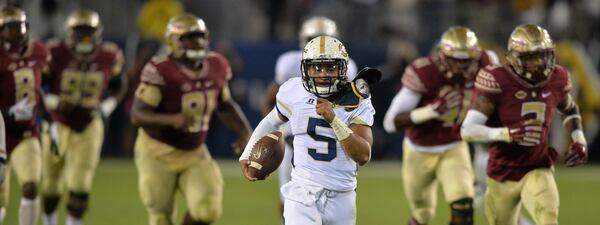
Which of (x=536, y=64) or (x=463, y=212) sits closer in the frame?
(x=536, y=64)

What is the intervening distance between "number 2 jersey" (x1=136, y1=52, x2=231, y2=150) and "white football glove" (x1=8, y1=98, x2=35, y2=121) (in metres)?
0.99

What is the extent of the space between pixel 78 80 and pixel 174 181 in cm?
210

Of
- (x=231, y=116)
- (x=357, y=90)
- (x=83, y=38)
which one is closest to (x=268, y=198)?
(x=83, y=38)

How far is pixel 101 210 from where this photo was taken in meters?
10.7

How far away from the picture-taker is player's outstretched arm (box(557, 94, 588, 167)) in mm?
7098

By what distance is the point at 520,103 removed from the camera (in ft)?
23.4

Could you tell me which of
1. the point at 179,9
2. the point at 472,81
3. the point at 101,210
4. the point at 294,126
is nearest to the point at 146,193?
the point at 294,126

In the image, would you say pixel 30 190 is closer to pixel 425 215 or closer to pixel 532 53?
pixel 425 215

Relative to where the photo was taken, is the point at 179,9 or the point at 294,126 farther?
the point at 179,9

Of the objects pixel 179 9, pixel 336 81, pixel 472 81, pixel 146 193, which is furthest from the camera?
pixel 179 9

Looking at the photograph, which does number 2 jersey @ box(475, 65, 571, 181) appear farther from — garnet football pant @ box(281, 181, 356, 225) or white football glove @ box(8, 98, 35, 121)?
white football glove @ box(8, 98, 35, 121)

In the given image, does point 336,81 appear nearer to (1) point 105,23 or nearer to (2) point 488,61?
Answer: (2) point 488,61

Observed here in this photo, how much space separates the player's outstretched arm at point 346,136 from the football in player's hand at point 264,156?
0.42 meters

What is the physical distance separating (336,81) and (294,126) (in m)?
0.38
